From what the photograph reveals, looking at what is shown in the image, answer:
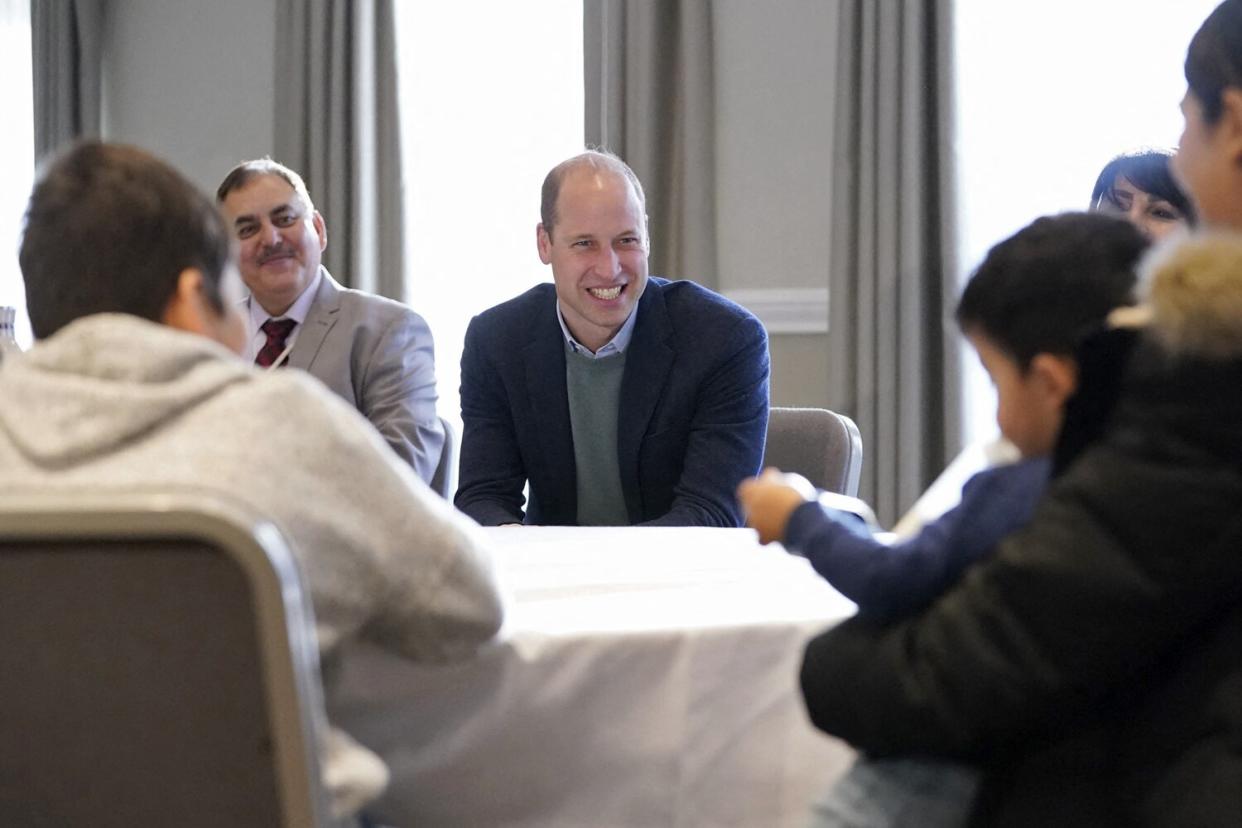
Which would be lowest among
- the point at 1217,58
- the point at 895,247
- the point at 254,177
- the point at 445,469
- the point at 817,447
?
the point at 445,469

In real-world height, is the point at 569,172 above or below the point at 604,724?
above

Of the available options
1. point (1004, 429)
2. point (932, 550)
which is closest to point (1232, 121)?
point (1004, 429)

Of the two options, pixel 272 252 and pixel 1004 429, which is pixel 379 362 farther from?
pixel 1004 429

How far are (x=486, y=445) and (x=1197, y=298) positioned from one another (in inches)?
78.5

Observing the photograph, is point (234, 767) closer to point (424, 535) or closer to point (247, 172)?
point (424, 535)

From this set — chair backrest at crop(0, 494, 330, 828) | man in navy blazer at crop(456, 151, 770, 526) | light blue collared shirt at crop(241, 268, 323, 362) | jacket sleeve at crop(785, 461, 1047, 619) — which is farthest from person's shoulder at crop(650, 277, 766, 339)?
chair backrest at crop(0, 494, 330, 828)

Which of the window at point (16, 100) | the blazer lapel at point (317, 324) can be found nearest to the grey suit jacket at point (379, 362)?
the blazer lapel at point (317, 324)

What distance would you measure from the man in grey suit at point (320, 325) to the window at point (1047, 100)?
1.84 meters

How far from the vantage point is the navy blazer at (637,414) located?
9.52 ft

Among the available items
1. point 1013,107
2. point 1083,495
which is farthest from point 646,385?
point 1013,107

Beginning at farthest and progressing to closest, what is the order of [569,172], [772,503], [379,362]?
[379,362] < [569,172] < [772,503]

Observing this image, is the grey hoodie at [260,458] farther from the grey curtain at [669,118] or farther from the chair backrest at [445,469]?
the grey curtain at [669,118]

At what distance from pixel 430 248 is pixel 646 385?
2689mm

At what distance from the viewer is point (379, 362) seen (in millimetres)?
3297
